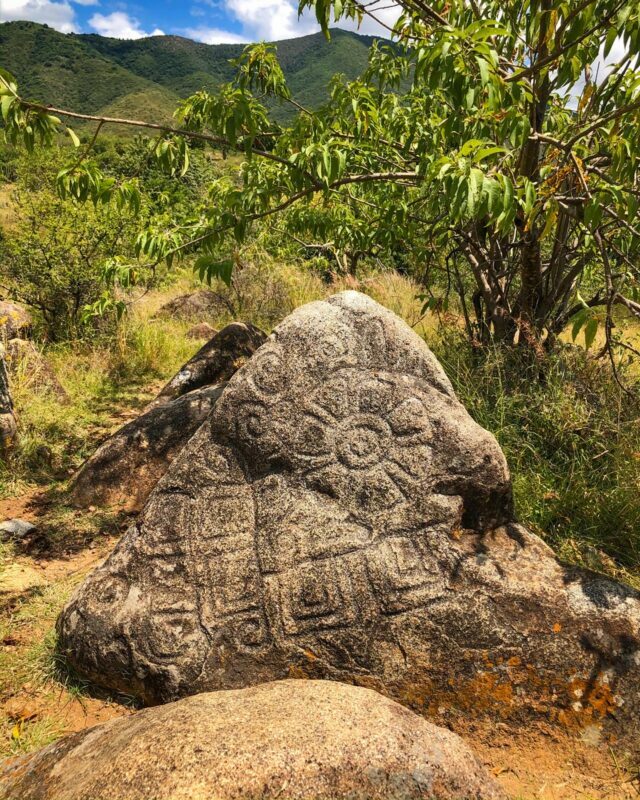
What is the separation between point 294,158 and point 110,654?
98.8 inches

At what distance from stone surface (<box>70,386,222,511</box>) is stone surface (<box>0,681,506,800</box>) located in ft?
7.25

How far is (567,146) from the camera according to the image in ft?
9.46

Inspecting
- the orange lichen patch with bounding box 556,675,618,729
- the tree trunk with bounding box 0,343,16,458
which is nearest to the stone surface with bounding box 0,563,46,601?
the tree trunk with bounding box 0,343,16,458

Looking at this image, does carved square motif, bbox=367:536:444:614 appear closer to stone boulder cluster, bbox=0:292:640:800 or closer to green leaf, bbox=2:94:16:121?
stone boulder cluster, bbox=0:292:640:800

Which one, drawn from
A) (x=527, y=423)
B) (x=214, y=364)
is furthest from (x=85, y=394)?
(x=527, y=423)

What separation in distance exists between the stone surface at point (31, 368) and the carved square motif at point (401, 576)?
409 centimetres

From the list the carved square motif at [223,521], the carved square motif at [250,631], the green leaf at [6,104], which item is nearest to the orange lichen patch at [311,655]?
the carved square motif at [250,631]

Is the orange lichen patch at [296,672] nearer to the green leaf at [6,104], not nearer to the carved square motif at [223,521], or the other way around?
the carved square motif at [223,521]

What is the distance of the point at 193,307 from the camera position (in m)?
8.98

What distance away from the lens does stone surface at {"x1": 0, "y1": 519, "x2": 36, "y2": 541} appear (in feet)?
11.7

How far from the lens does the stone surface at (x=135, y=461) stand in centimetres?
407

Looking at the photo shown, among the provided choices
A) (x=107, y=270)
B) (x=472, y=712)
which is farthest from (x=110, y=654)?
(x=107, y=270)

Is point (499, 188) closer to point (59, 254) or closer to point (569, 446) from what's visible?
point (569, 446)

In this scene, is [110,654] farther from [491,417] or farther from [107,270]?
[491,417]
